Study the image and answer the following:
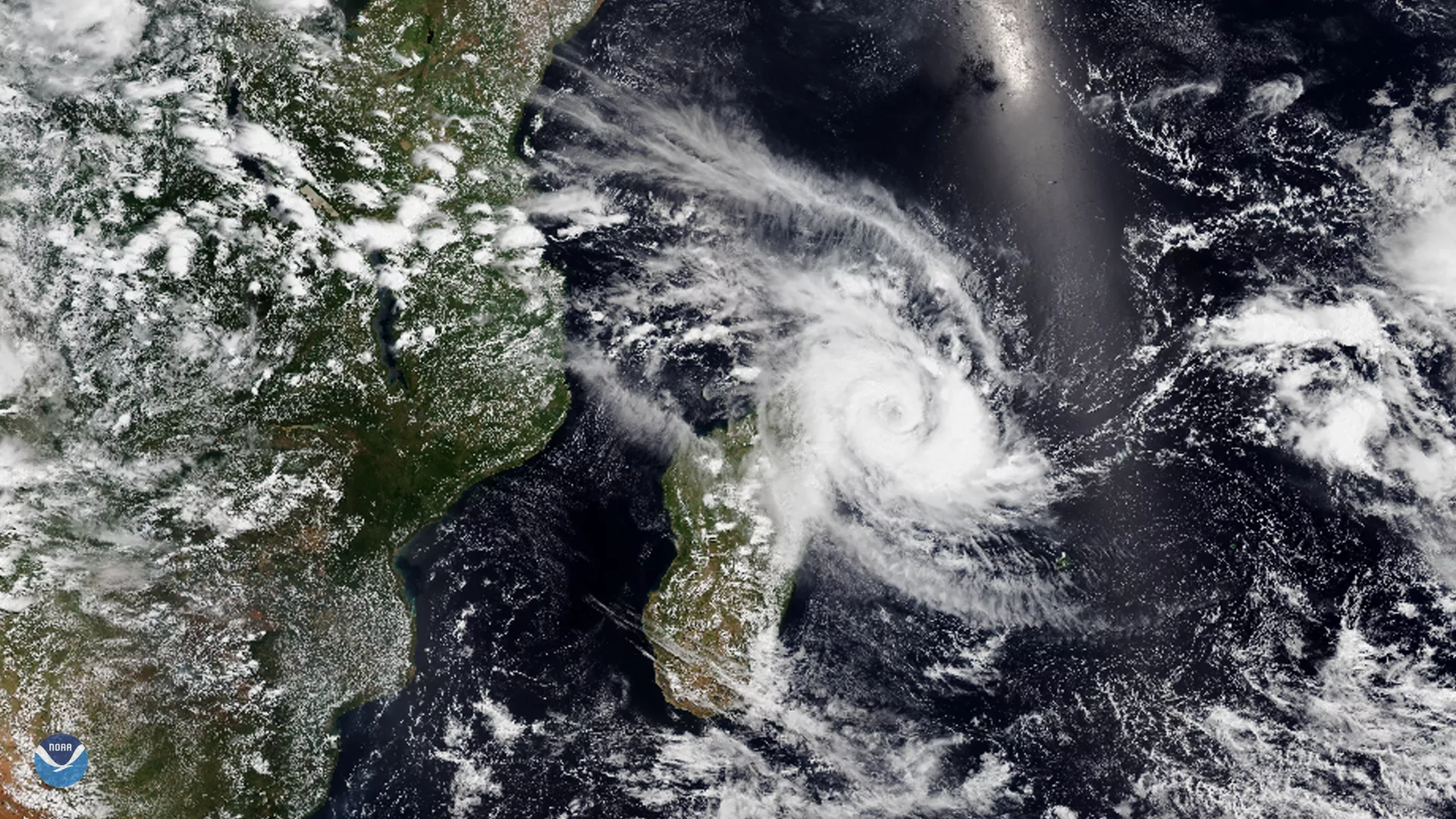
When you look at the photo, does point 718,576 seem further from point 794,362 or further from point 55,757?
point 55,757

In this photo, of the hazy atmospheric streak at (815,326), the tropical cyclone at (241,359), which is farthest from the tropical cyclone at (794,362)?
the tropical cyclone at (241,359)

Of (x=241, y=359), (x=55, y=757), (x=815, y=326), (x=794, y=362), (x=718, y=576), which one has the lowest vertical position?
(x=55, y=757)

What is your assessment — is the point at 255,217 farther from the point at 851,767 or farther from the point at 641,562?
the point at 851,767

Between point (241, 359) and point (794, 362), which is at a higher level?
point (794, 362)

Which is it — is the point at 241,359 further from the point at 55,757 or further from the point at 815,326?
the point at 815,326

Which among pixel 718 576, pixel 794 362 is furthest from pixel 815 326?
pixel 718 576

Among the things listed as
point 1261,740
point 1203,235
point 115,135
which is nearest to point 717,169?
point 1203,235

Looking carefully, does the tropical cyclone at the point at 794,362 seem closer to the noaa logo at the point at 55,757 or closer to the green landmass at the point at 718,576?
the green landmass at the point at 718,576

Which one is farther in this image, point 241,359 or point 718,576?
point 718,576
